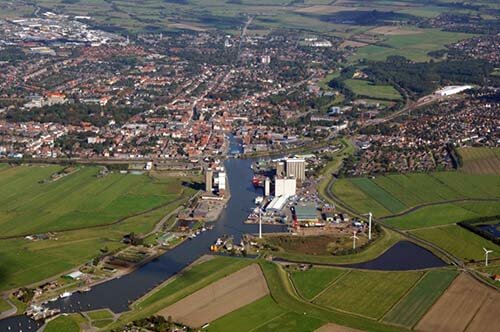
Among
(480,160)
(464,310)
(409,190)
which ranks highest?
(464,310)

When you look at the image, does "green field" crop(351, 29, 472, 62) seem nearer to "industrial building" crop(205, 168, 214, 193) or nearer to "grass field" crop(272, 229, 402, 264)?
"industrial building" crop(205, 168, 214, 193)

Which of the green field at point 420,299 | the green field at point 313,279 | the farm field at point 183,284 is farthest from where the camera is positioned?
the green field at point 313,279

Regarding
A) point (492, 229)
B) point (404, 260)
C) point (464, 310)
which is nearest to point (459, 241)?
point (492, 229)

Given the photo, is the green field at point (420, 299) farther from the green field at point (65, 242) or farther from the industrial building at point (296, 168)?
the industrial building at point (296, 168)

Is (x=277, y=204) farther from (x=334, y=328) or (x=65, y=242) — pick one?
(x=334, y=328)

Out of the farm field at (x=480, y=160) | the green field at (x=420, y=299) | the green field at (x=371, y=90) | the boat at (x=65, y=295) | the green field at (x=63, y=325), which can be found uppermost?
the green field at (x=420, y=299)

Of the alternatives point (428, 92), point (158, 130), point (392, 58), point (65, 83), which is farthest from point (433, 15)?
point (158, 130)

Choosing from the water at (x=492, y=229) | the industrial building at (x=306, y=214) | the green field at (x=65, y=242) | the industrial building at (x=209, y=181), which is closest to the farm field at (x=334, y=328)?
the green field at (x=65, y=242)
